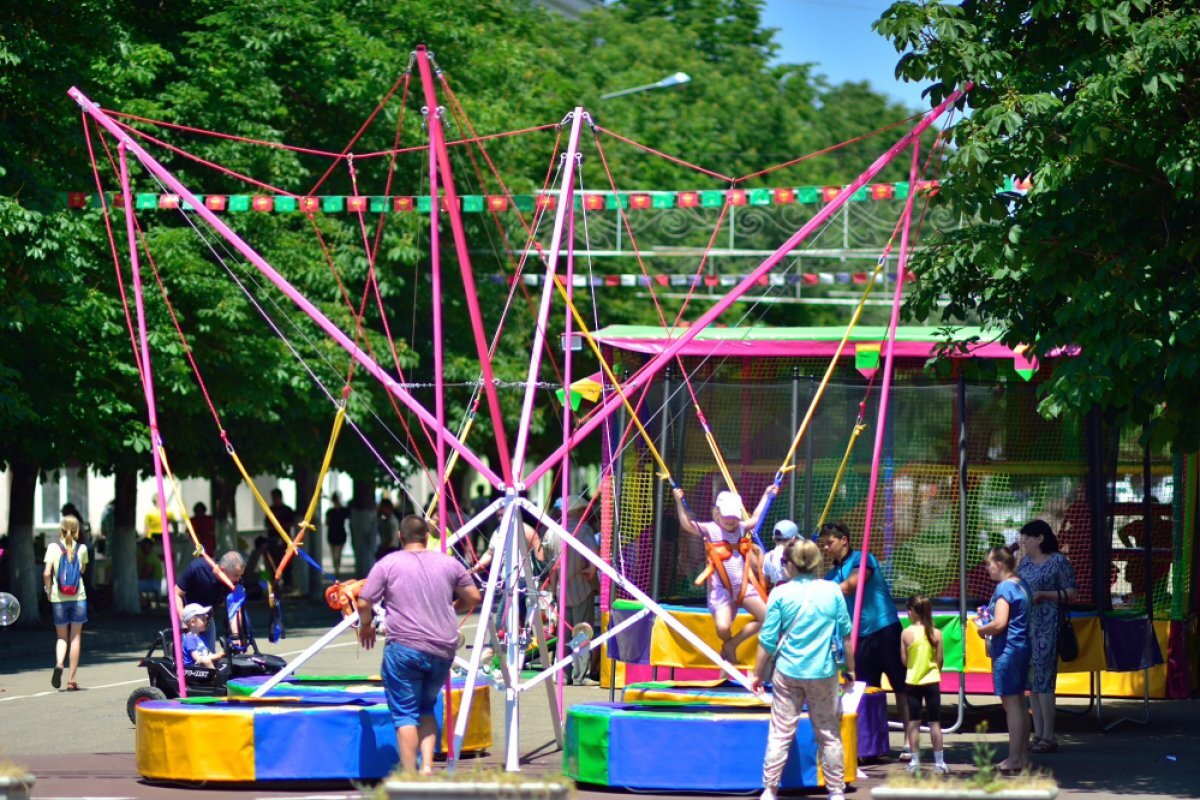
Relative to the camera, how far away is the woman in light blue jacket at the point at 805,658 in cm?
1092

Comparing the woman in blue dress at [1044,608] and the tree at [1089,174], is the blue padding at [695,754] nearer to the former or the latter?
the woman in blue dress at [1044,608]

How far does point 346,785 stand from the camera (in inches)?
477

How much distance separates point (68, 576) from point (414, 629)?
915cm

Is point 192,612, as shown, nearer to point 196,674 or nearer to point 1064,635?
point 196,674

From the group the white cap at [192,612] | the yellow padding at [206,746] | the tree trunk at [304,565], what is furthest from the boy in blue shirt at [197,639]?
the tree trunk at [304,565]

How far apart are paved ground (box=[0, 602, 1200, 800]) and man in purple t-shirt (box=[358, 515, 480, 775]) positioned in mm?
633

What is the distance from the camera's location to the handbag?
1372 centimetres

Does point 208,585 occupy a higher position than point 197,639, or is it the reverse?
point 208,585

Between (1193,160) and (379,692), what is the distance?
6380 mm

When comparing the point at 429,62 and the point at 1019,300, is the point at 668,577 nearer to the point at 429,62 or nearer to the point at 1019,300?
the point at 1019,300

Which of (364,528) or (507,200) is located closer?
(507,200)

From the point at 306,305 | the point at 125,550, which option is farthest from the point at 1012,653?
the point at 125,550

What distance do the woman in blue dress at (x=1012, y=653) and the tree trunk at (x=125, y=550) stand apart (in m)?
19.0

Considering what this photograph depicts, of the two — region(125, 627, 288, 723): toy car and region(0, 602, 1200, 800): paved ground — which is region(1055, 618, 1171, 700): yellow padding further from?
region(125, 627, 288, 723): toy car
